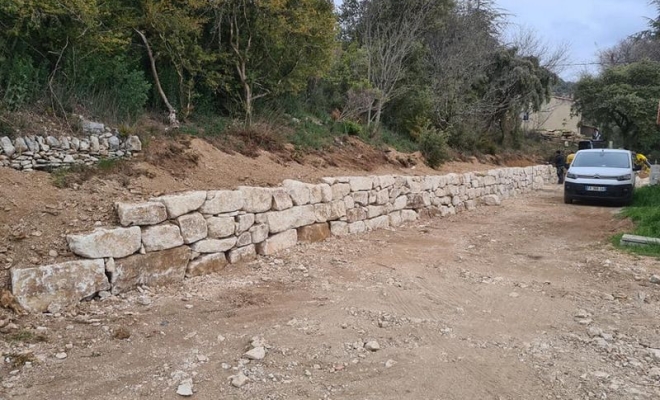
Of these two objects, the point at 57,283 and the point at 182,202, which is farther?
the point at 182,202

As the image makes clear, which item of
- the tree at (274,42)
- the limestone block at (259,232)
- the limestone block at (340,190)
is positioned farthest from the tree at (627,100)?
the limestone block at (259,232)

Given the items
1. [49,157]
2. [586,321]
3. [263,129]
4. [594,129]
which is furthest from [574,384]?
[594,129]

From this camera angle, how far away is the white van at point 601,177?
508 inches

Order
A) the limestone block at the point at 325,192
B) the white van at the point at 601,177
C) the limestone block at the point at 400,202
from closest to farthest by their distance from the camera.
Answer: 1. the limestone block at the point at 325,192
2. the limestone block at the point at 400,202
3. the white van at the point at 601,177

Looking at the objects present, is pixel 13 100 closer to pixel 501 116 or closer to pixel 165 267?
pixel 165 267

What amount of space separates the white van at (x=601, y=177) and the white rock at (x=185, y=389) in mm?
13174

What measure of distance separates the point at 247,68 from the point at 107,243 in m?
5.76

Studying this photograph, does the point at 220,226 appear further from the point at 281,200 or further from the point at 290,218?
the point at 290,218

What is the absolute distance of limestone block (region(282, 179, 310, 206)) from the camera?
261 inches

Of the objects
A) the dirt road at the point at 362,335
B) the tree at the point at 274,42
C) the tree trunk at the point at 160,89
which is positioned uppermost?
the tree at the point at 274,42

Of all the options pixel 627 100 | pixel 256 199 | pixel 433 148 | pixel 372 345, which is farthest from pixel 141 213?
pixel 627 100

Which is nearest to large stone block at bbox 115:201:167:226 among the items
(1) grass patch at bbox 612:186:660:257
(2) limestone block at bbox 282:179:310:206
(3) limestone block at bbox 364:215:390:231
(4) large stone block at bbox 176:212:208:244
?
(4) large stone block at bbox 176:212:208:244

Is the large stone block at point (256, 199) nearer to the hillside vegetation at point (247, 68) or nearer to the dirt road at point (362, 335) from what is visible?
the dirt road at point (362, 335)

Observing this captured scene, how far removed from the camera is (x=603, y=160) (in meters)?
13.9
